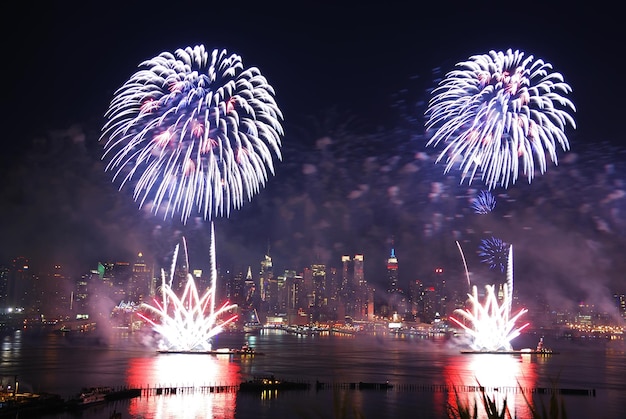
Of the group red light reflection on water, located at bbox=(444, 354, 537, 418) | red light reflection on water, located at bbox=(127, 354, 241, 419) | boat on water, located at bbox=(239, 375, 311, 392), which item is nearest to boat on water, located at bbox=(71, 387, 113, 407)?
red light reflection on water, located at bbox=(127, 354, 241, 419)

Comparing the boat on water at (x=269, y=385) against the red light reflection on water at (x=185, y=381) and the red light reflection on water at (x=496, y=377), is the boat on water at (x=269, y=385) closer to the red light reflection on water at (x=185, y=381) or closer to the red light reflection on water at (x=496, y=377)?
the red light reflection on water at (x=185, y=381)

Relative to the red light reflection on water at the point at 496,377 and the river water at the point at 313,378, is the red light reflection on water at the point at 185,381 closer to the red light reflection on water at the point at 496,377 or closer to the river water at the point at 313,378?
the river water at the point at 313,378

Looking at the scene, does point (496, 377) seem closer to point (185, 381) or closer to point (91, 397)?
point (185, 381)

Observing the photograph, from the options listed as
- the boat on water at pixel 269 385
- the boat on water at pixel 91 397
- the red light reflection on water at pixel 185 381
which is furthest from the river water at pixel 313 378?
the boat on water at pixel 269 385

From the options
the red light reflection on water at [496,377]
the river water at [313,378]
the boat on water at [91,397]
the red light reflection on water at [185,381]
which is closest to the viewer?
the red light reflection on water at [185,381]

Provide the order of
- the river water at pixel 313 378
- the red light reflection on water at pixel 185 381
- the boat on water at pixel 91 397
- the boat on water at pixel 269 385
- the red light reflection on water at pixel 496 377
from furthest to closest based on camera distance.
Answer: the boat on water at pixel 269 385 → the red light reflection on water at pixel 496 377 → the river water at pixel 313 378 → the boat on water at pixel 91 397 → the red light reflection on water at pixel 185 381

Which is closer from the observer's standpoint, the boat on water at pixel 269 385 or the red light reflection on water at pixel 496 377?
the red light reflection on water at pixel 496 377
